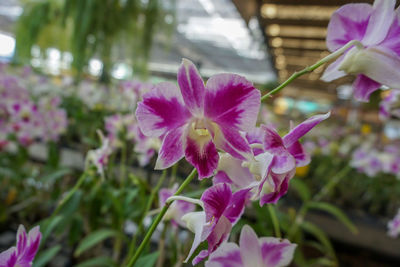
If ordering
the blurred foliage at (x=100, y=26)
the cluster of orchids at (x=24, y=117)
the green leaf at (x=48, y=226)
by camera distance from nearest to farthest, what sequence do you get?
the green leaf at (x=48, y=226), the cluster of orchids at (x=24, y=117), the blurred foliage at (x=100, y=26)

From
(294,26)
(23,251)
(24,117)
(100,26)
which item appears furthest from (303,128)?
(294,26)

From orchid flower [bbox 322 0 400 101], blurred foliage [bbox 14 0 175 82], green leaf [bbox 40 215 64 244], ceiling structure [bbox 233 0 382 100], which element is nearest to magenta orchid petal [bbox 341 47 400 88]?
orchid flower [bbox 322 0 400 101]

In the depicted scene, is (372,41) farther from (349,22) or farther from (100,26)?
(100,26)

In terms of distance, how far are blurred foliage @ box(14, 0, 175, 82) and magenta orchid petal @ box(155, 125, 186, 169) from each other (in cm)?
145

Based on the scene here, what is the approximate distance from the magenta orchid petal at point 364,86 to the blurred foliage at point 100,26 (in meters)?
1.46

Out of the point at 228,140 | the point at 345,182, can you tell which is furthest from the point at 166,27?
the point at 228,140

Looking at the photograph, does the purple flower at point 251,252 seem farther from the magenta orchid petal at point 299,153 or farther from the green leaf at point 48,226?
the green leaf at point 48,226

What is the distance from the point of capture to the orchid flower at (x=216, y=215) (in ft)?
0.59

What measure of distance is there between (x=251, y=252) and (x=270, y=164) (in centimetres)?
8

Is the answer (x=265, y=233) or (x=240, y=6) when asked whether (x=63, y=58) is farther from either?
(x=265, y=233)

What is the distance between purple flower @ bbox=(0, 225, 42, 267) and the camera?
0.20 metres

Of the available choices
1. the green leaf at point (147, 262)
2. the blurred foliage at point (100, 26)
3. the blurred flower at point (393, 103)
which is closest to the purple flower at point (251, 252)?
the green leaf at point (147, 262)

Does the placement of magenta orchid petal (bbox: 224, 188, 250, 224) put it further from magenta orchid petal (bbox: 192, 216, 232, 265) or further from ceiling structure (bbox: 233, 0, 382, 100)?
ceiling structure (bbox: 233, 0, 382, 100)

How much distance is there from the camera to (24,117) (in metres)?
0.78
